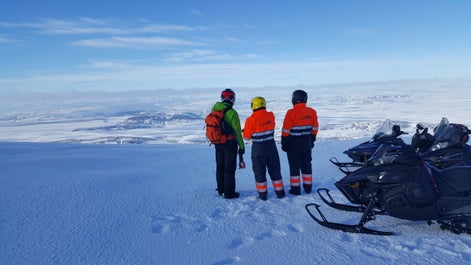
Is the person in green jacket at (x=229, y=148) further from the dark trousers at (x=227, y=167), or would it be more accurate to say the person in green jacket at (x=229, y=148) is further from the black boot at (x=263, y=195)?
the black boot at (x=263, y=195)

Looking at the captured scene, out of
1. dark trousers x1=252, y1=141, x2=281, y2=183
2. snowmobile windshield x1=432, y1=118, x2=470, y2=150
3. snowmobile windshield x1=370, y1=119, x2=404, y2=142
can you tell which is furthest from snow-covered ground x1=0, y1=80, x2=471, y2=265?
snowmobile windshield x1=432, y1=118, x2=470, y2=150

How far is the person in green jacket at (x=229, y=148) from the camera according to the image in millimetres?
4324

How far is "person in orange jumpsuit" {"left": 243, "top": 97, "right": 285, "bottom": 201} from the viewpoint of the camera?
169 inches

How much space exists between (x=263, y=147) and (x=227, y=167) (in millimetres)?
587

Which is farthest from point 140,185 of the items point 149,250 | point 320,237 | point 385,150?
point 385,150

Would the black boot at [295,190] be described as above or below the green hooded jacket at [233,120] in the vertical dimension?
below

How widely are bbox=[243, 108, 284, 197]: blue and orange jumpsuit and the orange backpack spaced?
0.34 meters

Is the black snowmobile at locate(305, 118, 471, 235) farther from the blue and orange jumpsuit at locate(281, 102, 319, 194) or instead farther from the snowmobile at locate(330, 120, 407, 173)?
the snowmobile at locate(330, 120, 407, 173)

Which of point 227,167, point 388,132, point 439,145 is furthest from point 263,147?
point 439,145

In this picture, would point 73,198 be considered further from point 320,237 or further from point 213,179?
point 320,237

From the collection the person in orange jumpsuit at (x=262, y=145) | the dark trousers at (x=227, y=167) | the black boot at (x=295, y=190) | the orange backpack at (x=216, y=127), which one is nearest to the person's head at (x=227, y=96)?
the orange backpack at (x=216, y=127)

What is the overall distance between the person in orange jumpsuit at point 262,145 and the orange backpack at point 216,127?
0.34 m

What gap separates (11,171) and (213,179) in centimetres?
327

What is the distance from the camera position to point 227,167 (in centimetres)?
443
